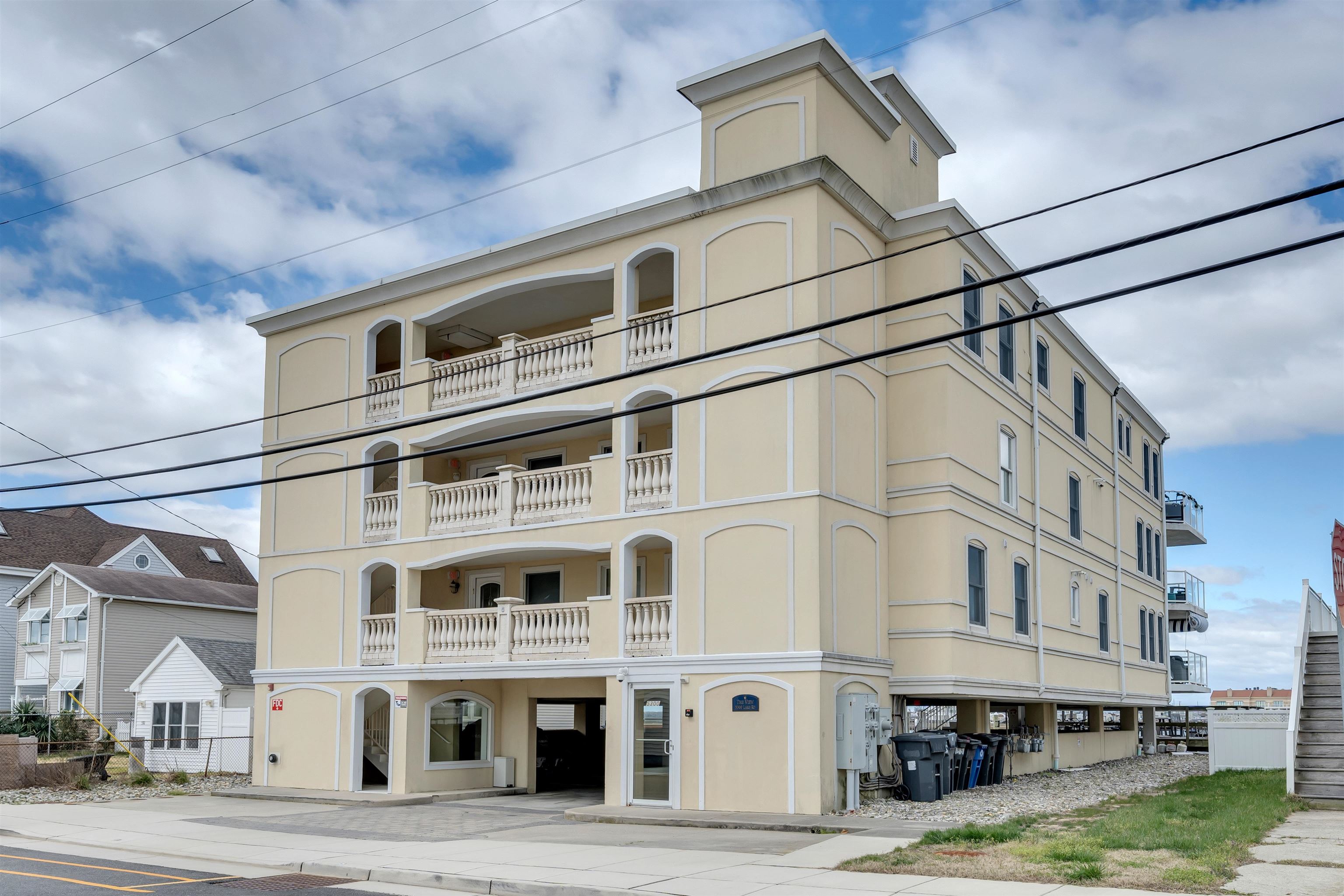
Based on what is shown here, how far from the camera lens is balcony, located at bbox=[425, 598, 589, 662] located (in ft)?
77.0

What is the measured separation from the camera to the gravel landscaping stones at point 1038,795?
19.8 metres

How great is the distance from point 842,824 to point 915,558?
21.4ft

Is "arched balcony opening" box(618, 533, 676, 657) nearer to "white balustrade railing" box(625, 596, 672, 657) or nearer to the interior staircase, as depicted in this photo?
"white balustrade railing" box(625, 596, 672, 657)

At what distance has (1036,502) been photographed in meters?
28.1

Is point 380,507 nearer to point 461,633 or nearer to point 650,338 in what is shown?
point 461,633

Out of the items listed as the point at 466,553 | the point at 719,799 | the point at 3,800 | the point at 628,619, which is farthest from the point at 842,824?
the point at 3,800

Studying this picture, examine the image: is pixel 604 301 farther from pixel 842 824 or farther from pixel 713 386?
pixel 842 824

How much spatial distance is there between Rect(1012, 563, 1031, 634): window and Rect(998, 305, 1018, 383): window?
422 cm

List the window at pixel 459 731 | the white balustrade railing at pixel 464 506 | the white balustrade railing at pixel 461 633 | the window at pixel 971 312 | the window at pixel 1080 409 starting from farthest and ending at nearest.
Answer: the window at pixel 1080 409
the window at pixel 459 731
the white balustrade railing at pixel 464 506
the window at pixel 971 312
the white balustrade railing at pixel 461 633

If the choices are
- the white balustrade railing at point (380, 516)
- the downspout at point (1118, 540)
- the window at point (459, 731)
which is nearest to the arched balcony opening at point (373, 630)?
the white balustrade railing at point (380, 516)

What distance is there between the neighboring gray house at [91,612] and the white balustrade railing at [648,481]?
22437mm

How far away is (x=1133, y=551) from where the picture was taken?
1464 inches

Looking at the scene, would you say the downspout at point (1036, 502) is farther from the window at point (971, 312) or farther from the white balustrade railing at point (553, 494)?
the white balustrade railing at point (553, 494)

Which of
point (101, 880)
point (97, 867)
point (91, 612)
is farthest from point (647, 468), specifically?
point (91, 612)
